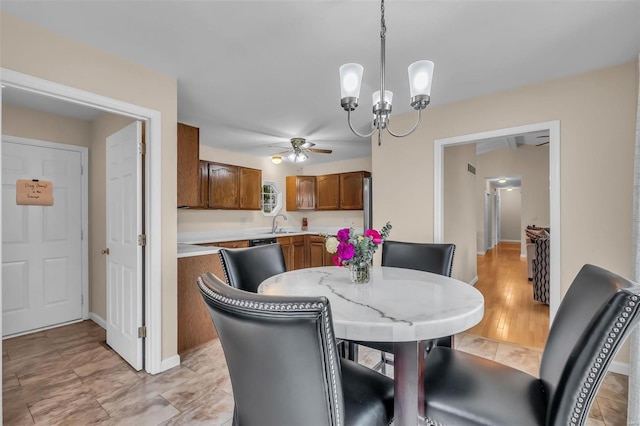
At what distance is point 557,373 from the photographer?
1.01 meters

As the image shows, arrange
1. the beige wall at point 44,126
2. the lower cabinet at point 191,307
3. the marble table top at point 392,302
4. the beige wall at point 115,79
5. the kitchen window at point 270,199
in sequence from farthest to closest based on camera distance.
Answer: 1. the kitchen window at point 270,199
2. the beige wall at point 44,126
3. the lower cabinet at point 191,307
4. the beige wall at point 115,79
5. the marble table top at point 392,302

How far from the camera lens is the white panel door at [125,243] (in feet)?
7.54

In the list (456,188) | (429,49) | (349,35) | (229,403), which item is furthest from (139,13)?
(456,188)

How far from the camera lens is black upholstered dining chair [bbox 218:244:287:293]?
1.75m

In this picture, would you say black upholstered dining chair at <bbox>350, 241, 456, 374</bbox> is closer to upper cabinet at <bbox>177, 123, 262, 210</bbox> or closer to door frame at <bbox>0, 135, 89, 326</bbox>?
upper cabinet at <bbox>177, 123, 262, 210</bbox>

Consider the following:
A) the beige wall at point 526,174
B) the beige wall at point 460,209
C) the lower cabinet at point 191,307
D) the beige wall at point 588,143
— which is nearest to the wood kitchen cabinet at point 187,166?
the lower cabinet at point 191,307

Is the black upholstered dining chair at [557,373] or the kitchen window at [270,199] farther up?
the kitchen window at [270,199]

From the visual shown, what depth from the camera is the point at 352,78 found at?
1445 mm

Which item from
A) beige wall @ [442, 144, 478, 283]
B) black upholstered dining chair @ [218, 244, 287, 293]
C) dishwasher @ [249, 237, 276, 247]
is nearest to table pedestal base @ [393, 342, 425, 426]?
black upholstered dining chair @ [218, 244, 287, 293]

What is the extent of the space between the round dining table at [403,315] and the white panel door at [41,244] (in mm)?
3188

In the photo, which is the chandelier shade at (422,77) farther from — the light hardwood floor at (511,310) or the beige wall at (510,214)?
the beige wall at (510,214)

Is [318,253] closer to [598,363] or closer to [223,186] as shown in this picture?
[223,186]

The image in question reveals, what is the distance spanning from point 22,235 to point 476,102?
4.82 metres

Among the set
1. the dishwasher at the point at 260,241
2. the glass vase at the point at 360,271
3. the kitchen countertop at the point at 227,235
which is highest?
the glass vase at the point at 360,271
